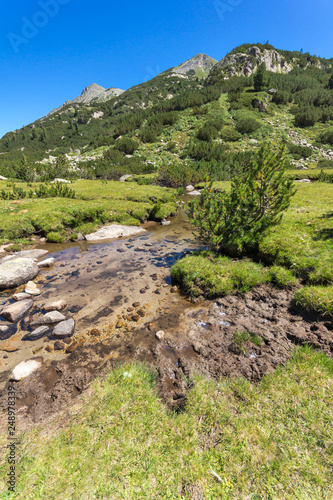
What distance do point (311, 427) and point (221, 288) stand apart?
4.31m

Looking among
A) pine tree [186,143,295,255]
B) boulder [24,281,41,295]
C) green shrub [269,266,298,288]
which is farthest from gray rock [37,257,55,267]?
green shrub [269,266,298,288]

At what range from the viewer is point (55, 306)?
22.3ft

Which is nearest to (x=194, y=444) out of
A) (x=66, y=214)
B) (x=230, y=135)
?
(x=66, y=214)

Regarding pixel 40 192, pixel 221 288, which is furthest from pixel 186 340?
pixel 40 192

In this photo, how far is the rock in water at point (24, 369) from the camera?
4.43 m

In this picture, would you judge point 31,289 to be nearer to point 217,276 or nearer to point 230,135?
point 217,276

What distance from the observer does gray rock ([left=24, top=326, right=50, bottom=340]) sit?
569 cm

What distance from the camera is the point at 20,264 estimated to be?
8703 millimetres

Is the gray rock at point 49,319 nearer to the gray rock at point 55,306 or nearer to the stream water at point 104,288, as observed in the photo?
the stream water at point 104,288

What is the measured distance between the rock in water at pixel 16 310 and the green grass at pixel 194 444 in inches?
159

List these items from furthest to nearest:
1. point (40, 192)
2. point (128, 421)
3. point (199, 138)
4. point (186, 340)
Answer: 1. point (199, 138)
2. point (40, 192)
3. point (186, 340)
4. point (128, 421)

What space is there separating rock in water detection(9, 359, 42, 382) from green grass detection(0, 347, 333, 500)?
1.44 m

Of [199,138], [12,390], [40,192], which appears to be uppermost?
[199,138]

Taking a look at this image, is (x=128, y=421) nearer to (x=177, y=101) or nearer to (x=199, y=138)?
(x=199, y=138)
